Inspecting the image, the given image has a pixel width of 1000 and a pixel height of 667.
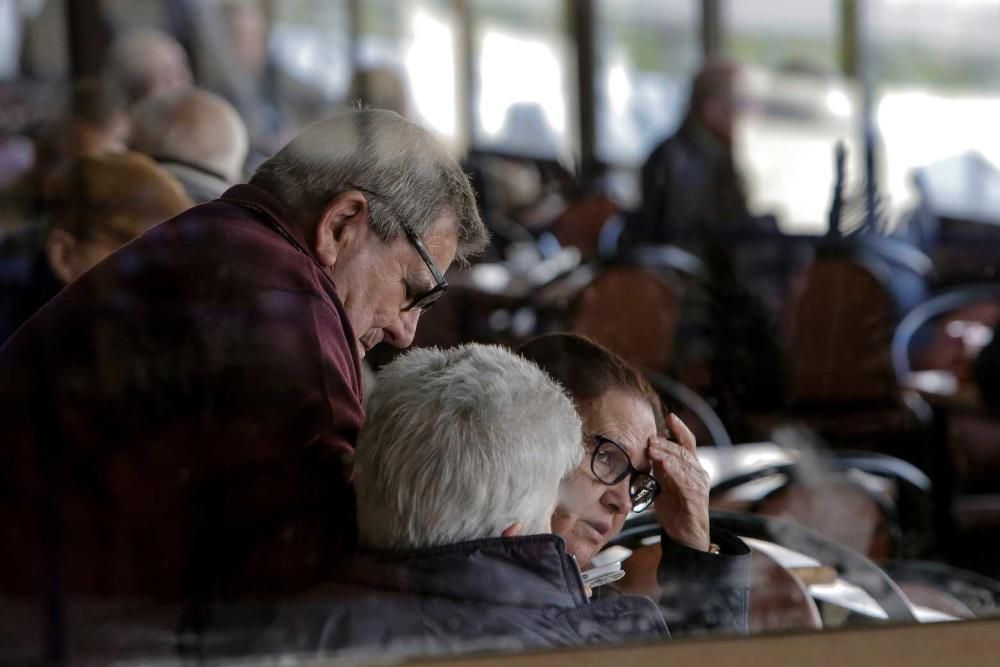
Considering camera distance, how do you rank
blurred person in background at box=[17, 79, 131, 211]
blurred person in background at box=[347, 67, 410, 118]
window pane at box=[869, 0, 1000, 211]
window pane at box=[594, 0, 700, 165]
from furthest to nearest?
window pane at box=[869, 0, 1000, 211]
window pane at box=[594, 0, 700, 165]
blurred person in background at box=[347, 67, 410, 118]
blurred person in background at box=[17, 79, 131, 211]

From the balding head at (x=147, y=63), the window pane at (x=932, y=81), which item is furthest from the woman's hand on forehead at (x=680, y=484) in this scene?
the balding head at (x=147, y=63)

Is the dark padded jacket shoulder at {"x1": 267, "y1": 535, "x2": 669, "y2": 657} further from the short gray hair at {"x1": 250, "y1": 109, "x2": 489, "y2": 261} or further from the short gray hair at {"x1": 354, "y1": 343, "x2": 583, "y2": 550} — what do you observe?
the short gray hair at {"x1": 250, "y1": 109, "x2": 489, "y2": 261}

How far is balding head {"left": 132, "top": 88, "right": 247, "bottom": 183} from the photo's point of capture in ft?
5.11

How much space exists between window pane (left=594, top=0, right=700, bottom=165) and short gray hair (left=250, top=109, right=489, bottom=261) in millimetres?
241

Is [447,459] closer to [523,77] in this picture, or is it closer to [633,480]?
[633,480]

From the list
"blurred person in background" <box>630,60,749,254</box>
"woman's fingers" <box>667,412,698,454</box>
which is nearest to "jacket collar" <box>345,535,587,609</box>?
"woman's fingers" <box>667,412,698,454</box>

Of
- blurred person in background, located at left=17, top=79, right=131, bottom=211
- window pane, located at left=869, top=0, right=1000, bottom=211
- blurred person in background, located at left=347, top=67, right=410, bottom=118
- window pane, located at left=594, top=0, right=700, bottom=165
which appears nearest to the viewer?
blurred person in background, located at left=17, top=79, right=131, bottom=211

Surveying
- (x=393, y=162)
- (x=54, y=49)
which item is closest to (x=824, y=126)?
(x=393, y=162)

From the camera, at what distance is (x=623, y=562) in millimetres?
1741

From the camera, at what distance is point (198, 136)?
156 centimetres

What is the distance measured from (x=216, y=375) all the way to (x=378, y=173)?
1.08 ft

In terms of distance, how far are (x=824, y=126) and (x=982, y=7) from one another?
33 centimetres

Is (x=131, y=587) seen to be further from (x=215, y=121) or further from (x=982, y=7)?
(x=982, y=7)

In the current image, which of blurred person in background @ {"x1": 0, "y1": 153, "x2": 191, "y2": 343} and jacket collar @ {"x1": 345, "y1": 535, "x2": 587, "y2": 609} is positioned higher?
blurred person in background @ {"x1": 0, "y1": 153, "x2": 191, "y2": 343}
